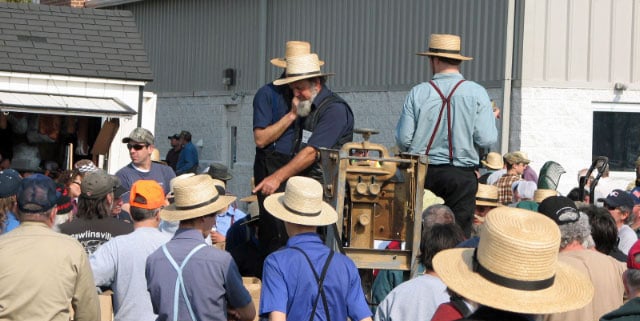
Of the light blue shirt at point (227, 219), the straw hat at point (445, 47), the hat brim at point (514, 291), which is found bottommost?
the light blue shirt at point (227, 219)

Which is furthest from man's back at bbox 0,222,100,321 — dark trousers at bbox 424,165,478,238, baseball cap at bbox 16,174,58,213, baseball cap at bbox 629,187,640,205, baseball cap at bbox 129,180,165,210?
baseball cap at bbox 629,187,640,205


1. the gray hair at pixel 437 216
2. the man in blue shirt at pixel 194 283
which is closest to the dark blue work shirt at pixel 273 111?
the gray hair at pixel 437 216

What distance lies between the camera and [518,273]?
371 cm

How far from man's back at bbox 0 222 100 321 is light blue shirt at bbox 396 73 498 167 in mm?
3212

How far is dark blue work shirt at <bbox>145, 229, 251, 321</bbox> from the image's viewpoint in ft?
19.9

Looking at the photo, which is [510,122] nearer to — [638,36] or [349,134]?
[638,36]

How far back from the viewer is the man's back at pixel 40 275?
585 cm

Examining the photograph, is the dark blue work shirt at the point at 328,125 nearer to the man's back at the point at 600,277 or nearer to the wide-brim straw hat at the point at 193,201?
the wide-brim straw hat at the point at 193,201

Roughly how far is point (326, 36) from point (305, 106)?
1299 centimetres

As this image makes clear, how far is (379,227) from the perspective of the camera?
771 centimetres

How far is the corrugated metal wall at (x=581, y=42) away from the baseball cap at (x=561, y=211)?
9373 mm

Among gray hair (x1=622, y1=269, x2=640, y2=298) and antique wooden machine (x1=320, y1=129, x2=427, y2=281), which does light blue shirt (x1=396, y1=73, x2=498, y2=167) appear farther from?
gray hair (x1=622, y1=269, x2=640, y2=298)

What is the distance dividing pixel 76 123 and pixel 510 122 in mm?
6177

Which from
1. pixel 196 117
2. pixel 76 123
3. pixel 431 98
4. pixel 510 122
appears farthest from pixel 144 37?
pixel 431 98
